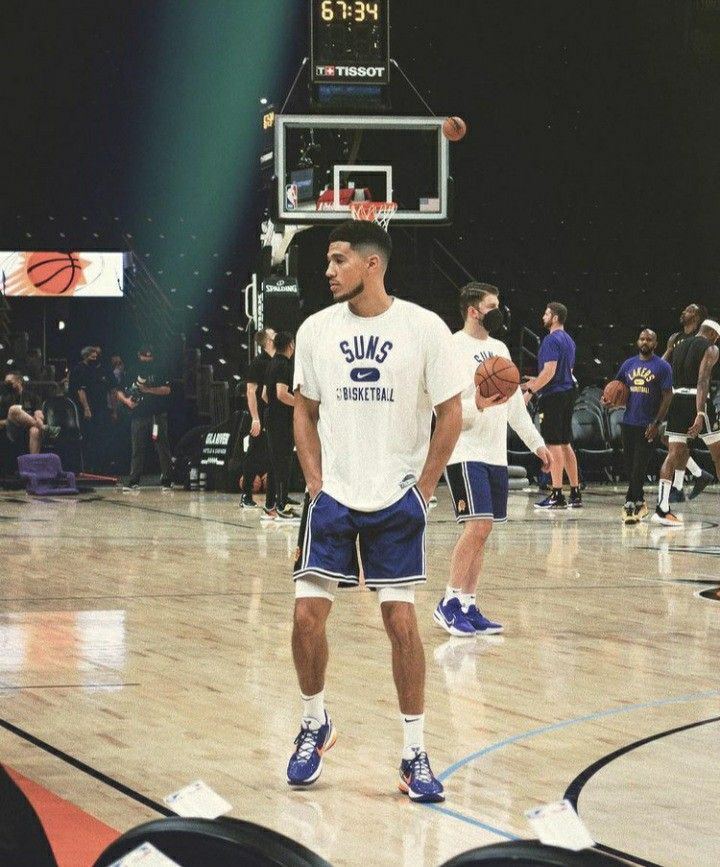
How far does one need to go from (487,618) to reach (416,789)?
3760 millimetres

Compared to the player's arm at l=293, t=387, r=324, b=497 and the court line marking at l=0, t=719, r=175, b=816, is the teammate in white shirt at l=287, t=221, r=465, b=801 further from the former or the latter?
the court line marking at l=0, t=719, r=175, b=816

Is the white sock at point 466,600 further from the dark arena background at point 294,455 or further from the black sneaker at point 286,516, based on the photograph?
the black sneaker at point 286,516

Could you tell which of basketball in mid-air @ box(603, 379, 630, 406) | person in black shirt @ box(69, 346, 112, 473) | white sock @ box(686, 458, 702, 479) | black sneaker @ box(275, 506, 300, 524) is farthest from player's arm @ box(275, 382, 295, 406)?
person in black shirt @ box(69, 346, 112, 473)

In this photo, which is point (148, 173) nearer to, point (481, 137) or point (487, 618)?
→ point (481, 137)

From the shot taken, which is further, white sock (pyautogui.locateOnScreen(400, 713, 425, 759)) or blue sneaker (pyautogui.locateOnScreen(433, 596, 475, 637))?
blue sneaker (pyautogui.locateOnScreen(433, 596, 475, 637))

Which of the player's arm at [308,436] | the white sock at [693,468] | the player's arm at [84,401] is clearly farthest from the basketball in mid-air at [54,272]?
the player's arm at [308,436]

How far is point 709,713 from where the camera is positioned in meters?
5.82

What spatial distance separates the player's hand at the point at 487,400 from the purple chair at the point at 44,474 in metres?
11.6

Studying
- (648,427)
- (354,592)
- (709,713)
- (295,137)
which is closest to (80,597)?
(354,592)

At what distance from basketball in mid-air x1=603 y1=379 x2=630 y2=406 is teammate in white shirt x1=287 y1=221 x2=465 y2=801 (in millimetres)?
9352

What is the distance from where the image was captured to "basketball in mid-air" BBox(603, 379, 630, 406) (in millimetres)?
13969

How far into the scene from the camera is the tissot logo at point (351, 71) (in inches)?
651

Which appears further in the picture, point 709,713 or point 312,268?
point 312,268

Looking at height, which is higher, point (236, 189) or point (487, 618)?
point (236, 189)
